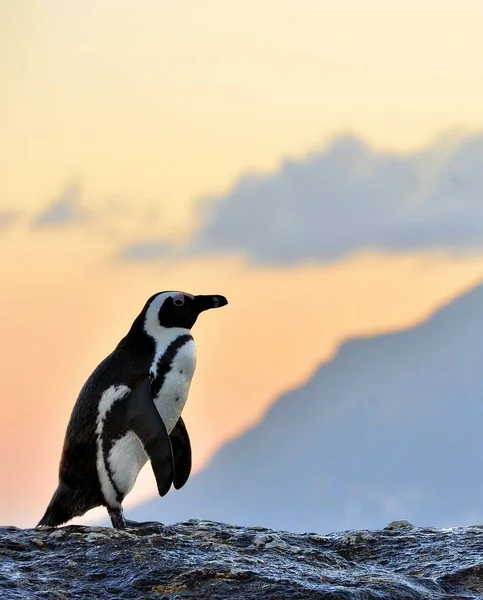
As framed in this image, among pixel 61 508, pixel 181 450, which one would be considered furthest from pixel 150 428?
pixel 181 450

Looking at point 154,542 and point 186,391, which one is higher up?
point 186,391

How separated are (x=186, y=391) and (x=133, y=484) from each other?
2.74 feet

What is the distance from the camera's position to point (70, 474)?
6824 mm

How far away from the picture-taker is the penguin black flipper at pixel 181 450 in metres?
7.73

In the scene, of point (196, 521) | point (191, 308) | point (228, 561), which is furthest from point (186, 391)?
point (228, 561)

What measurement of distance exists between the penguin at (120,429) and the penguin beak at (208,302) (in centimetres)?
50

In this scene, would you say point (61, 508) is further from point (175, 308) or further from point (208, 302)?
point (208, 302)

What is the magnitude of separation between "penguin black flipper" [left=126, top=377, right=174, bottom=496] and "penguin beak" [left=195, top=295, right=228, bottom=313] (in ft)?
2.96

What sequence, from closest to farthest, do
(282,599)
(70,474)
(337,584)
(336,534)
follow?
(282,599) < (337,584) < (336,534) < (70,474)

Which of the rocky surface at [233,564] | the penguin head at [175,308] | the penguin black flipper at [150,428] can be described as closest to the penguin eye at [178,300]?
the penguin head at [175,308]

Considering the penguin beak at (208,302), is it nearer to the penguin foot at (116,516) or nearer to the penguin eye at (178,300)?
the penguin eye at (178,300)

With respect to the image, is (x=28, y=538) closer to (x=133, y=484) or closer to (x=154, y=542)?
(x=154, y=542)

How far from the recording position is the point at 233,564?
4.88 meters

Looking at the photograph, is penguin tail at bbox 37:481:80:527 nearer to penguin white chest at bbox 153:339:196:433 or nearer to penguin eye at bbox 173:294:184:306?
penguin white chest at bbox 153:339:196:433
